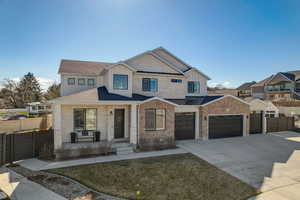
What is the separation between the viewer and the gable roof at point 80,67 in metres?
15.2

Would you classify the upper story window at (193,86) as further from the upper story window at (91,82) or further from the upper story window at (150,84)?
the upper story window at (91,82)

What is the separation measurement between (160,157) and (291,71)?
55904 millimetres

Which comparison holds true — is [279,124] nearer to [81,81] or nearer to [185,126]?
[185,126]

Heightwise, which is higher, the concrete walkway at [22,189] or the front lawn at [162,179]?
the concrete walkway at [22,189]

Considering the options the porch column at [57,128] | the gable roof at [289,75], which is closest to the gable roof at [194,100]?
the porch column at [57,128]

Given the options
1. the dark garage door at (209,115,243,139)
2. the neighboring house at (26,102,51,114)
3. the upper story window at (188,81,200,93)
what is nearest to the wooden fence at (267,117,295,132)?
the dark garage door at (209,115,243,139)

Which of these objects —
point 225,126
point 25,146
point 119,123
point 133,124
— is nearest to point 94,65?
point 119,123

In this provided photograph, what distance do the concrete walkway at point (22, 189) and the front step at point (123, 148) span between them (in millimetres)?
4782

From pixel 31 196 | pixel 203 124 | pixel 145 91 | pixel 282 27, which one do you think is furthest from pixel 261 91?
pixel 31 196

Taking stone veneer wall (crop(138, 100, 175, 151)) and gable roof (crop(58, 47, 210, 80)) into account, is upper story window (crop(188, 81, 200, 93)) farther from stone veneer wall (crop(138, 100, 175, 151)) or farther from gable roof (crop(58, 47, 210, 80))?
stone veneer wall (crop(138, 100, 175, 151))

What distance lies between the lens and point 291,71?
45.8 metres

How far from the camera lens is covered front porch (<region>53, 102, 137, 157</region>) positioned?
11.2 m

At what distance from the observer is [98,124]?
1188cm

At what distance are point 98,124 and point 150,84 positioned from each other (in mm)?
5920
